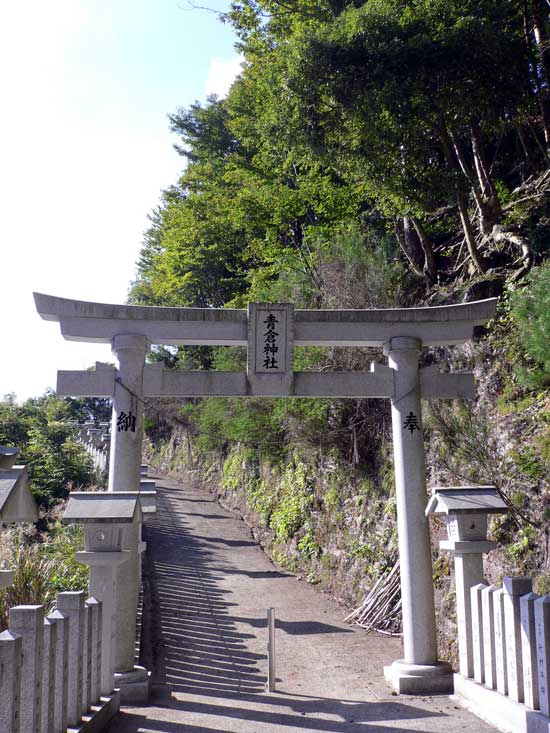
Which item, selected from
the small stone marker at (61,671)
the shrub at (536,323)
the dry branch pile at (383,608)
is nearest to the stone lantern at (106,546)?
the small stone marker at (61,671)

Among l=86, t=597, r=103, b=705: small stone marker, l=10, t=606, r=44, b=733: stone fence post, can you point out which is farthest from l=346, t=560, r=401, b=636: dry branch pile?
l=10, t=606, r=44, b=733: stone fence post

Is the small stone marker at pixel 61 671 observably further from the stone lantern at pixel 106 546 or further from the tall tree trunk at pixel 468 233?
the tall tree trunk at pixel 468 233

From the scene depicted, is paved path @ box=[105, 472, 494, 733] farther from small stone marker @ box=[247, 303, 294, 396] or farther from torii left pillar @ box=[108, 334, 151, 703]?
small stone marker @ box=[247, 303, 294, 396]

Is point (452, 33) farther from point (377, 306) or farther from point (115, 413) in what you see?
point (115, 413)

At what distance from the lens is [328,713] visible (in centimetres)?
637

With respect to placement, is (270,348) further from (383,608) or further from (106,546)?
(383,608)

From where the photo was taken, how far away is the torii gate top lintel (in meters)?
7.37

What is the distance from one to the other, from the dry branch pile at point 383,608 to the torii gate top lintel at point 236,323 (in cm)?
444

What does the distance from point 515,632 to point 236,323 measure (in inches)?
173

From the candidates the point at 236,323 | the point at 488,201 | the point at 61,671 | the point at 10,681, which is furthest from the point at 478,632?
the point at 488,201

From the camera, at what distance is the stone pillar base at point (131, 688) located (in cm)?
656

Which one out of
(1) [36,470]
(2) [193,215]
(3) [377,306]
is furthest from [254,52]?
(1) [36,470]

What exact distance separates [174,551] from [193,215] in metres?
12.2

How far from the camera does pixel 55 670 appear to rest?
4.46 m
